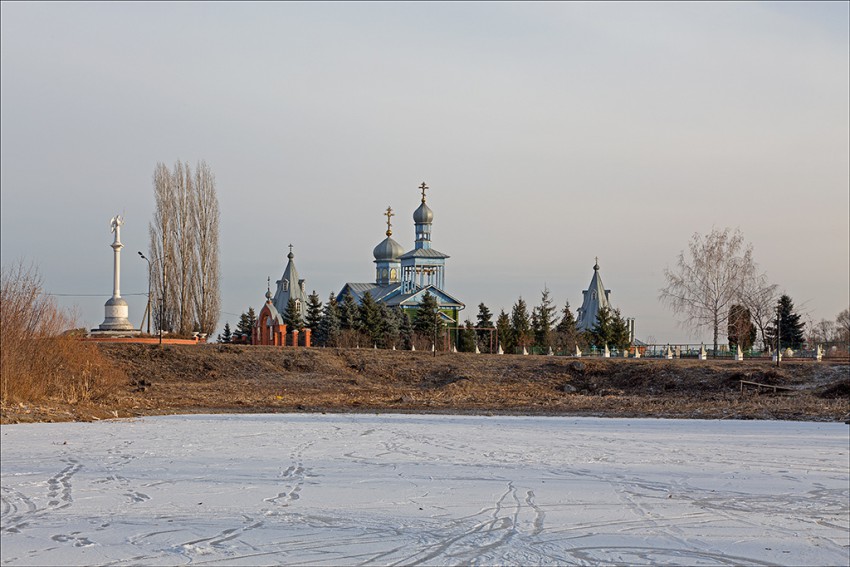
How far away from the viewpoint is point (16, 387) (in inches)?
811

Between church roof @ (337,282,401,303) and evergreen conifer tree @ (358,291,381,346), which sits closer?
evergreen conifer tree @ (358,291,381,346)

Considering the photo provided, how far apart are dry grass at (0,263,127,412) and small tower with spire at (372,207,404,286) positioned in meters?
55.8

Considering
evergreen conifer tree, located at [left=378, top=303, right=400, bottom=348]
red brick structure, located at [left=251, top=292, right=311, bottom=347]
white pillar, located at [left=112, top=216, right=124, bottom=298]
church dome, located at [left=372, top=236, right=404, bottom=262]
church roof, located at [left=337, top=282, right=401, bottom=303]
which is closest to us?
white pillar, located at [left=112, top=216, right=124, bottom=298]

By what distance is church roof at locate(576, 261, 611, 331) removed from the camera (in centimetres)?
8000

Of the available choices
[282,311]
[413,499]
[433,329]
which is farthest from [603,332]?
[413,499]

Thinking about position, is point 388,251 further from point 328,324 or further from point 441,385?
point 441,385

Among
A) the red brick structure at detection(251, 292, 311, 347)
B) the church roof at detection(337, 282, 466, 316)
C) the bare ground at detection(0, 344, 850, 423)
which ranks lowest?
the bare ground at detection(0, 344, 850, 423)

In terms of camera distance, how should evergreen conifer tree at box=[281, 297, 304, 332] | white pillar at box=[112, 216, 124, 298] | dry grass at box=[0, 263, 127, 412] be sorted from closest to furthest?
1. dry grass at box=[0, 263, 127, 412]
2. white pillar at box=[112, 216, 124, 298]
3. evergreen conifer tree at box=[281, 297, 304, 332]

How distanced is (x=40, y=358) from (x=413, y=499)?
49.5 ft

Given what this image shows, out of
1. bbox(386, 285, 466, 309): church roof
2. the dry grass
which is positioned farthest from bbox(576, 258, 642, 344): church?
the dry grass

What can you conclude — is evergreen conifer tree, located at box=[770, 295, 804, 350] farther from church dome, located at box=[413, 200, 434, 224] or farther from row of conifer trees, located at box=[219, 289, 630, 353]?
church dome, located at box=[413, 200, 434, 224]

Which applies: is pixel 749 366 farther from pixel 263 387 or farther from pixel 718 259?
pixel 718 259

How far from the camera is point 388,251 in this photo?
269ft

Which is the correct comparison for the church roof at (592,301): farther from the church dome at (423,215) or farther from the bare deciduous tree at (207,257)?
the bare deciduous tree at (207,257)
